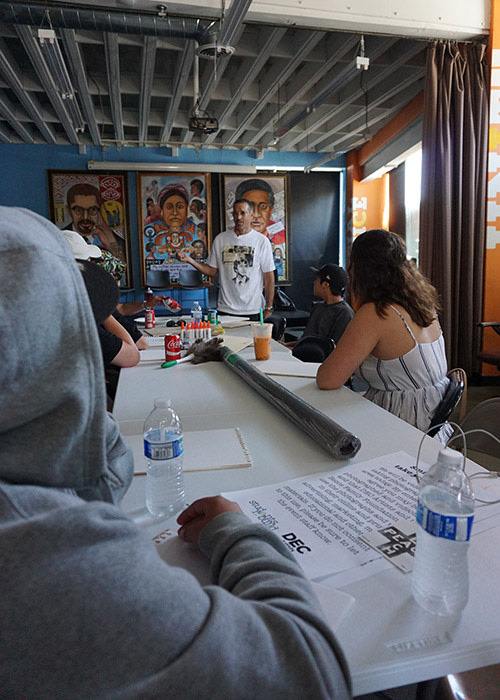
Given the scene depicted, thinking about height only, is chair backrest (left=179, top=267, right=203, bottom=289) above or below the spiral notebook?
above

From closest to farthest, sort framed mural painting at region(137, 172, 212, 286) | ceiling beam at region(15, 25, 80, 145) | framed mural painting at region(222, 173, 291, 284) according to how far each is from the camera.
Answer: ceiling beam at region(15, 25, 80, 145)
framed mural painting at region(137, 172, 212, 286)
framed mural painting at region(222, 173, 291, 284)

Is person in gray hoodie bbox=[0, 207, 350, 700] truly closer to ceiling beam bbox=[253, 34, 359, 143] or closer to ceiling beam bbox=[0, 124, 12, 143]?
ceiling beam bbox=[253, 34, 359, 143]

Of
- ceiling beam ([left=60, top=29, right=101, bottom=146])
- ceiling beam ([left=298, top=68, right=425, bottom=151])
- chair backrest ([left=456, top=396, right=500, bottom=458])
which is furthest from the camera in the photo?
ceiling beam ([left=298, top=68, right=425, bottom=151])

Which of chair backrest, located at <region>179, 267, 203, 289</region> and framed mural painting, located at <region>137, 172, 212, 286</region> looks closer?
chair backrest, located at <region>179, 267, 203, 289</region>

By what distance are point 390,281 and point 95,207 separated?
6983mm

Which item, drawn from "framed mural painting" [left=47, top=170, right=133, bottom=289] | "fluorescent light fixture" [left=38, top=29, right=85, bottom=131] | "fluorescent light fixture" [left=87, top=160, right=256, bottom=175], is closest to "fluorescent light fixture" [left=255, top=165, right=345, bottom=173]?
"fluorescent light fixture" [left=87, top=160, right=256, bottom=175]

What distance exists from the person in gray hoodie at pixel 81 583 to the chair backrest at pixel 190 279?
7191mm

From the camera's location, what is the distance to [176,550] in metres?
0.78

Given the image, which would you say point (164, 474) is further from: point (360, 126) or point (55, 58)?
point (360, 126)

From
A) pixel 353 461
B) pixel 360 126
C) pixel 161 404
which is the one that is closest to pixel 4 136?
pixel 360 126

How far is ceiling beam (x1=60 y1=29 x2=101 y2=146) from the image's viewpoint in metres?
4.04

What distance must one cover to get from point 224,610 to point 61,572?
16 cm

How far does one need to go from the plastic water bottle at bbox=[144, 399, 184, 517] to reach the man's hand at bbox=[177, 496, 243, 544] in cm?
13

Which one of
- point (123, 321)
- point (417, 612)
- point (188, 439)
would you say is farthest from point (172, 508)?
point (123, 321)
